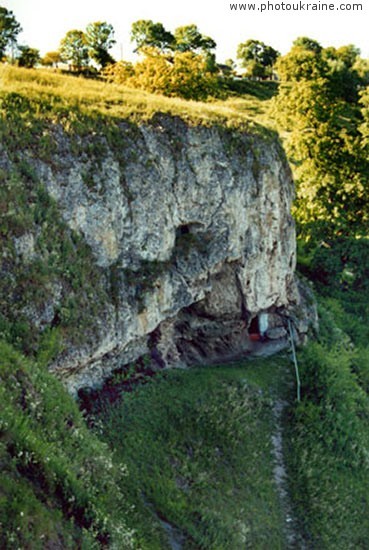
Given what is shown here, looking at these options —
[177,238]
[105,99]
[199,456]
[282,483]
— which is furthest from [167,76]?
[282,483]

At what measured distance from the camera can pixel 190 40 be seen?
67.6 m

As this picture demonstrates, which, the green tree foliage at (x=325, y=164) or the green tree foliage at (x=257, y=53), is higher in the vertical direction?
the green tree foliage at (x=257, y=53)

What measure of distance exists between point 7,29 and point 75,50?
20.2ft

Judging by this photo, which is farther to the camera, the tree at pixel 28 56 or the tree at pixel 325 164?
the tree at pixel 28 56

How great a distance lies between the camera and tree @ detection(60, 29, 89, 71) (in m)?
53.1

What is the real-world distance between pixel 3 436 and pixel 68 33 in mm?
50060

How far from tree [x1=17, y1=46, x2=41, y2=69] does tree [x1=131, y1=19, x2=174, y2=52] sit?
55.5 ft

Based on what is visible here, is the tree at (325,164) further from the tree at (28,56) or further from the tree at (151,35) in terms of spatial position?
the tree at (151,35)

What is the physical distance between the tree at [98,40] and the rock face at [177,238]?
1339 inches

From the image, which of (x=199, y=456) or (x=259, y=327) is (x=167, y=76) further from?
(x=199, y=456)

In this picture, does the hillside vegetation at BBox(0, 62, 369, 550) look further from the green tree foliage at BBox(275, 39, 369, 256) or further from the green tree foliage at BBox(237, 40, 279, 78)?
the green tree foliage at BBox(237, 40, 279, 78)

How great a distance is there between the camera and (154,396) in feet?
62.1

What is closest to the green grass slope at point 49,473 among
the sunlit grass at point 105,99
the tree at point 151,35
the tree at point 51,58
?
Result: the sunlit grass at point 105,99

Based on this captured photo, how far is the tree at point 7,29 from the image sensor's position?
49750mm
